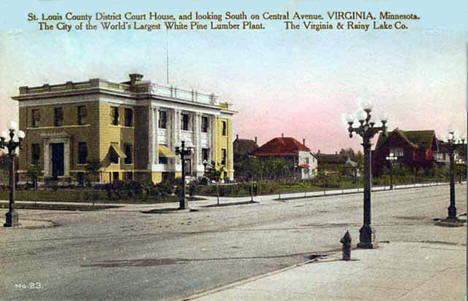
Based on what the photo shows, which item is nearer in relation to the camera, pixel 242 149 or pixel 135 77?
pixel 135 77

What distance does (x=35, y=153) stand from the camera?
73.3 feet

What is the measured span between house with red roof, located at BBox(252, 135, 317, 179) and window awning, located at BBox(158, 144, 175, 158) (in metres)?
4.79

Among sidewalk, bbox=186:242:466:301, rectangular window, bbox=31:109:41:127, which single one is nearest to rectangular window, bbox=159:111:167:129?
rectangular window, bbox=31:109:41:127

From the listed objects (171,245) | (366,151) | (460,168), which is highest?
(366,151)

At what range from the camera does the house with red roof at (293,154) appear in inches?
689

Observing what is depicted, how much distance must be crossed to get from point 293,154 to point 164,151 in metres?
9.86

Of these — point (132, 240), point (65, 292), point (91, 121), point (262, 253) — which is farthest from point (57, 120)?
point (65, 292)

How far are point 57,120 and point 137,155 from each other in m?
4.67

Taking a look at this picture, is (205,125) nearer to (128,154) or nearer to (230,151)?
(230,151)

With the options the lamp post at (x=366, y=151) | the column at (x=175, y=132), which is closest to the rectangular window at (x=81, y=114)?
the column at (x=175, y=132)

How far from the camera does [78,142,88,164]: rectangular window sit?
22.4 metres

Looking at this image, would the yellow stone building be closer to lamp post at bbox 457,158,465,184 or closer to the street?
the street

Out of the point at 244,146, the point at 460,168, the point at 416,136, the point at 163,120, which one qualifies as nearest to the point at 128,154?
the point at 163,120

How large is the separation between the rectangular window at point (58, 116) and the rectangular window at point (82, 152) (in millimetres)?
1174
